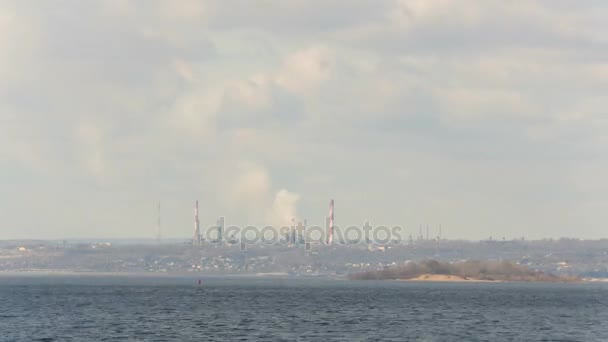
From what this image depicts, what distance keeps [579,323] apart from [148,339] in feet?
266

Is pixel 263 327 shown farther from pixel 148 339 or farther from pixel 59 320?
pixel 59 320

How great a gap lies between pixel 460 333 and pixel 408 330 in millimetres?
9068

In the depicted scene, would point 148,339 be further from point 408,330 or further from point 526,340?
point 526,340

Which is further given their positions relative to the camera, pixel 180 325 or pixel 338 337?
pixel 180 325

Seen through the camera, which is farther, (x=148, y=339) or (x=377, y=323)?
(x=377, y=323)

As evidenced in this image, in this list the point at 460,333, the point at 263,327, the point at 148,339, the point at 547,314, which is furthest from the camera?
the point at 547,314

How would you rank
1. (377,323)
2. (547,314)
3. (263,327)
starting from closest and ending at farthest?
(263,327)
(377,323)
(547,314)

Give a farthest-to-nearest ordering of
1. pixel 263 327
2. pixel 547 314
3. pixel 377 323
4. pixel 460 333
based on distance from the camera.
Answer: pixel 547 314
pixel 377 323
pixel 263 327
pixel 460 333

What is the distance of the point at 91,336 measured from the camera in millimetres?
131375

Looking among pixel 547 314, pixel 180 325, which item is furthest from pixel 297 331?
pixel 547 314

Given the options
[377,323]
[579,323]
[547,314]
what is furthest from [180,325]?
[547,314]

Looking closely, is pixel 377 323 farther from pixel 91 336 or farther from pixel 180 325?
pixel 91 336

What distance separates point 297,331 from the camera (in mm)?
140625

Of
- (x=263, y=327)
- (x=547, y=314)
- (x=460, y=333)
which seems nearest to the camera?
(x=460, y=333)
